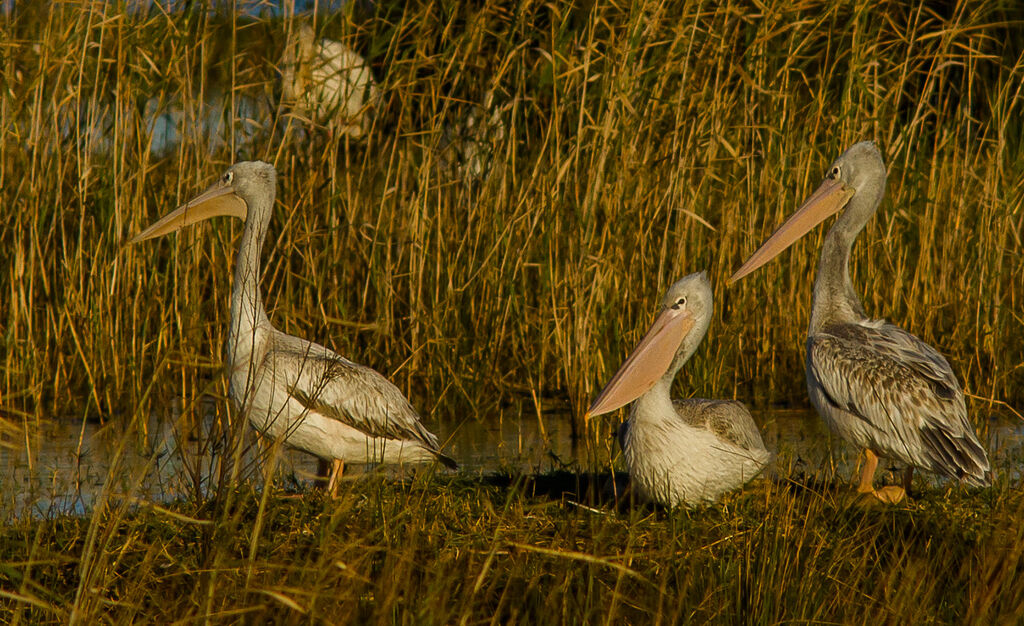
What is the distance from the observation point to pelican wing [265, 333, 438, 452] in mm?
4875

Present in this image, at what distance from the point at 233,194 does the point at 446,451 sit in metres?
1.39

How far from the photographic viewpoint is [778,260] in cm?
632

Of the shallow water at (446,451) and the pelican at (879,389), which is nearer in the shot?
the pelican at (879,389)

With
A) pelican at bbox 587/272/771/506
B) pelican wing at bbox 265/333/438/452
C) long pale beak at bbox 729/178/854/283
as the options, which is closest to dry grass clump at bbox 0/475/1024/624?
pelican at bbox 587/272/771/506

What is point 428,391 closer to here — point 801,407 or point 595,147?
point 595,147

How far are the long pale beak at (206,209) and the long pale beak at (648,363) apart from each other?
6.01 feet

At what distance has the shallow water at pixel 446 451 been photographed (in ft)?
15.4

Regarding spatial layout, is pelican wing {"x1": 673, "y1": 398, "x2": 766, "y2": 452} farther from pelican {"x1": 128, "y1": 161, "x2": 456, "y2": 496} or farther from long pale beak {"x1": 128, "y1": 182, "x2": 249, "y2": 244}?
long pale beak {"x1": 128, "y1": 182, "x2": 249, "y2": 244}

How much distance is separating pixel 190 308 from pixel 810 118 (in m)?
3.09

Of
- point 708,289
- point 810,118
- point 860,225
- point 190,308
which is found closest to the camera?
point 708,289

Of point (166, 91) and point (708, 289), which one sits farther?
point (166, 91)

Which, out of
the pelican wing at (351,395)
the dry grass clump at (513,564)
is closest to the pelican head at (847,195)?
the dry grass clump at (513,564)

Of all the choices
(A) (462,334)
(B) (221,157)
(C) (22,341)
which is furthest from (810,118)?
(C) (22,341)

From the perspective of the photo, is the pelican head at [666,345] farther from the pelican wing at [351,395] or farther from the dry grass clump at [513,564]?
the pelican wing at [351,395]
